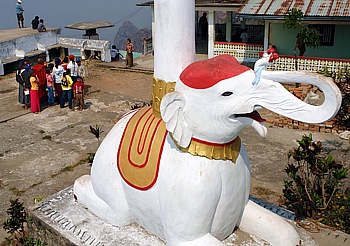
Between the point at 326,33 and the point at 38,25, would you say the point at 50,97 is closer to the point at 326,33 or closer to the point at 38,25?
the point at 38,25

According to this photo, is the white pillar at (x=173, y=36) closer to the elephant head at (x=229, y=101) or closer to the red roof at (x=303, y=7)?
the elephant head at (x=229, y=101)

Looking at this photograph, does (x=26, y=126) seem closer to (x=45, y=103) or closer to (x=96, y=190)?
(x=45, y=103)

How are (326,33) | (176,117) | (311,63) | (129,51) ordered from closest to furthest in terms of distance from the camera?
(176,117) → (311,63) → (326,33) → (129,51)

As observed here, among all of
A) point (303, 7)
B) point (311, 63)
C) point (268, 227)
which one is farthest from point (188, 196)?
point (303, 7)

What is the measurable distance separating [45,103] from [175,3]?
27.2 feet

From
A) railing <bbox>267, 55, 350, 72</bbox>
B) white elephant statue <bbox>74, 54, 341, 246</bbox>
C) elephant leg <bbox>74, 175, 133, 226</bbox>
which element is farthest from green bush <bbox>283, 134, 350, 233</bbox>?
railing <bbox>267, 55, 350, 72</bbox>

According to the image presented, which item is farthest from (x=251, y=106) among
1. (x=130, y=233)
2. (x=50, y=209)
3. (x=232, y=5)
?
(x=232, y=5)

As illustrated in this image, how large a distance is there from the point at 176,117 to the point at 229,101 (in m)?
0.46

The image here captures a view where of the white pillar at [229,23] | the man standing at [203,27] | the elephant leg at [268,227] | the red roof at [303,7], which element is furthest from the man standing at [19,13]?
the elephant leg at [268,227]

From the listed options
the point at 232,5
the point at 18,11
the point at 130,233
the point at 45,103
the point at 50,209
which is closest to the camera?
the point at 130,233

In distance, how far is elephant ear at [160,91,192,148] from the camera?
3.37m

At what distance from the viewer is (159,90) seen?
3.92m

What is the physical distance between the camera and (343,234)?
4473 millimetres

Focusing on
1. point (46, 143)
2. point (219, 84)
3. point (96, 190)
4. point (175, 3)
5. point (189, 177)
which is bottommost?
point (46, 143)
